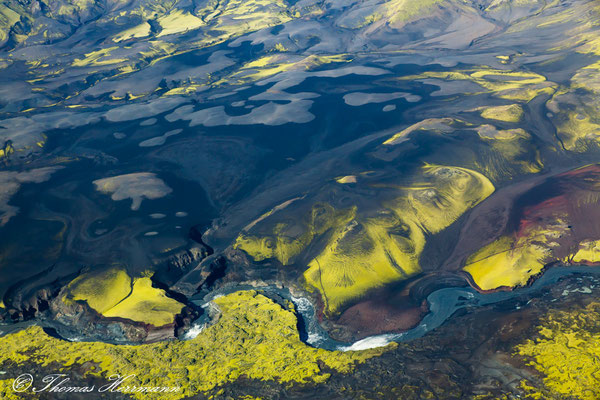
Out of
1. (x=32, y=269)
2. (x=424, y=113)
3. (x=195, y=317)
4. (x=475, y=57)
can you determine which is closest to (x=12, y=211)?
(x=32, y=269)

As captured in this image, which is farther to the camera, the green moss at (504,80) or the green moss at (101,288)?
the green moss at (504,80)

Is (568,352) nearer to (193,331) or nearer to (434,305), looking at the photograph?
(434,305)

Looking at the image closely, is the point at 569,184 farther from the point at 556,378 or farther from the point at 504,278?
the point at 556,378

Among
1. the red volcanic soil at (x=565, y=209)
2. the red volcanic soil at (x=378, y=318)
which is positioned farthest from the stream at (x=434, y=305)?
the red volcanic soil at (x=565, y=209)

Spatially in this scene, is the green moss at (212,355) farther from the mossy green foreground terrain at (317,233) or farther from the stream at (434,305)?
the stream at (434,305)

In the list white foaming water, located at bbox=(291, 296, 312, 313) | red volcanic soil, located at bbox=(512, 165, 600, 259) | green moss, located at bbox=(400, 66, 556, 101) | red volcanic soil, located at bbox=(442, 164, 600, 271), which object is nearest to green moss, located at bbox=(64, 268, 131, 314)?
white foaming water, located at bbox=(291, 296, 312, 313)
